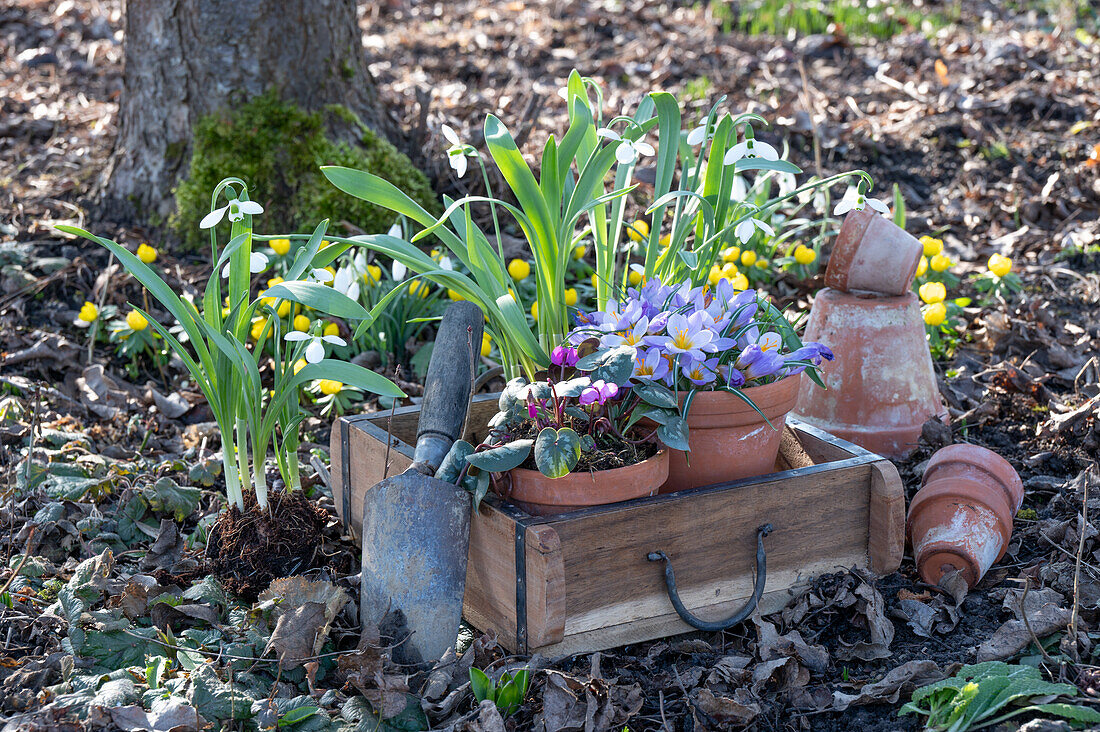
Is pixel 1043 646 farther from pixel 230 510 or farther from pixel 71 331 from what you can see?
pixel 71 331

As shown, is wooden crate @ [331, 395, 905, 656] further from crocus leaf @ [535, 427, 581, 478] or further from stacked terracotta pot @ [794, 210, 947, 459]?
stacked terracotta pot @ [794, 210, 947, 459]

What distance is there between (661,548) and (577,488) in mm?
200

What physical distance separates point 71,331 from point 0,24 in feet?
13.6

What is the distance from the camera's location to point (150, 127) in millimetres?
3348

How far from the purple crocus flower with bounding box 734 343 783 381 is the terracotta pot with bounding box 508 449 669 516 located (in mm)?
256

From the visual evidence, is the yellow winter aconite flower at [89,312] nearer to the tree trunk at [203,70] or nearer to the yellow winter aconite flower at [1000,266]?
the tree trunk at [203,70]

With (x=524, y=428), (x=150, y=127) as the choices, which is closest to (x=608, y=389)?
(x=524, y=428)

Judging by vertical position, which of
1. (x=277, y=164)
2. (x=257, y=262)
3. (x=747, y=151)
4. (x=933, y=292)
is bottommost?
(x=933, y=292)

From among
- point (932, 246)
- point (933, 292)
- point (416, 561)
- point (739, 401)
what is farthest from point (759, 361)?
point (932, 246)

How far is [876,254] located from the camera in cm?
223

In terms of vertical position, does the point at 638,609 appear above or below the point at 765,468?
below

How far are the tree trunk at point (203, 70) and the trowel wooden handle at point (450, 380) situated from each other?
5.95ft

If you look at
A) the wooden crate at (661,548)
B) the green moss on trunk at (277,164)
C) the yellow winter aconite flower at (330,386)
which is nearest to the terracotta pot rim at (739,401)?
the wooden crate at (661,548)

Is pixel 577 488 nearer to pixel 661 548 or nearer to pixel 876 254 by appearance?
pixel 661 548
